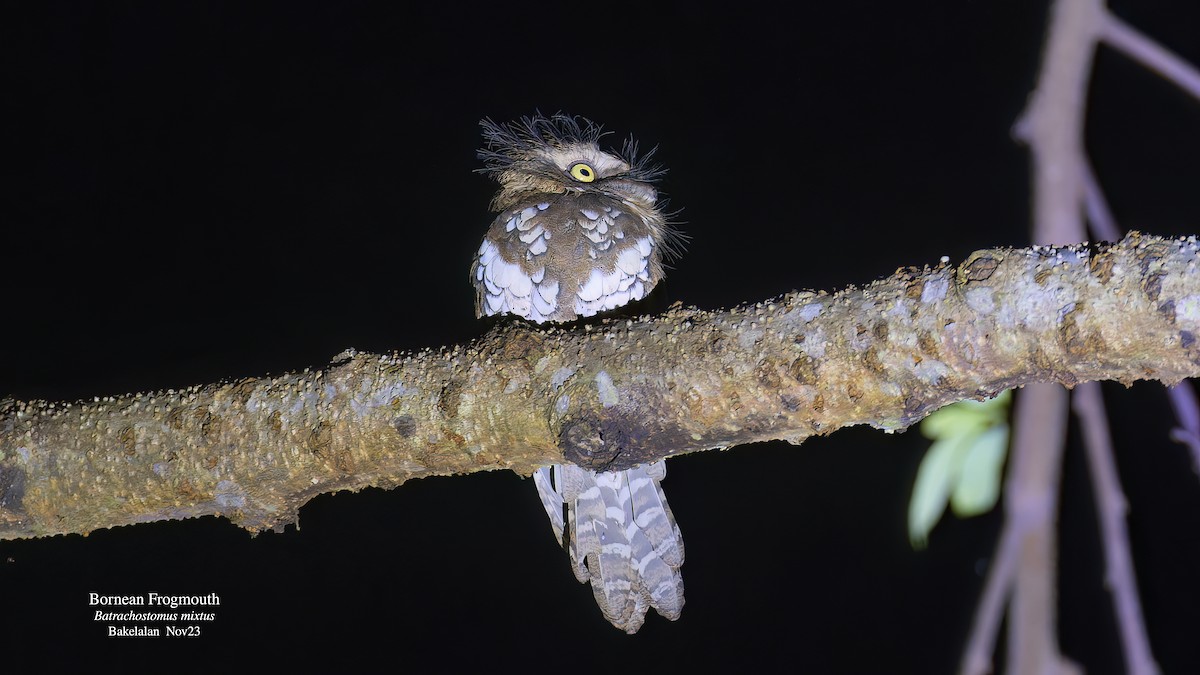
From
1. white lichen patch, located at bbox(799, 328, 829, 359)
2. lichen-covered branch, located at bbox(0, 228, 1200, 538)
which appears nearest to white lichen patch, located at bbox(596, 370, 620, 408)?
lichen-covered branch, located at bbox(0, 228, 1200, 538)

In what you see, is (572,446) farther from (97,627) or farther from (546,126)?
(97,627)

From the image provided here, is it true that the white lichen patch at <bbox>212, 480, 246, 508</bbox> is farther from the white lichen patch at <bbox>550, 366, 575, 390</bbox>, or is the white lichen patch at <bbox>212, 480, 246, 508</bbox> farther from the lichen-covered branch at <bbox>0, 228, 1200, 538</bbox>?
Answer: the white lichen patch at <bbox>550, 366, 575, 390</bbox>

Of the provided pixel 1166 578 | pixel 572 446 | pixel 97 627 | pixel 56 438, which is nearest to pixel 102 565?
pixel 97 627

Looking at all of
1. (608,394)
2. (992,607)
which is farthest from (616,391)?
(992,607)

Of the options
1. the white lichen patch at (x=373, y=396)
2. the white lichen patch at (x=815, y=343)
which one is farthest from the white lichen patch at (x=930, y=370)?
the white lichen patch at (x=373, y=396)

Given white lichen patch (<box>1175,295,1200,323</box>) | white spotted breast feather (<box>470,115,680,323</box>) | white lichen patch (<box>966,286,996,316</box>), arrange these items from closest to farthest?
1. white lichen patch (<box>1175,295,1200,323</box>)
2. white lichen patch (<box>966,286,996,316</box>)
3. white spotted breast feather (<box>470,115,680,323</box>)

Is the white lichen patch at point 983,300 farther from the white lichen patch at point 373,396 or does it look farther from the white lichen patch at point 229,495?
the white lichen patch at point 229,495

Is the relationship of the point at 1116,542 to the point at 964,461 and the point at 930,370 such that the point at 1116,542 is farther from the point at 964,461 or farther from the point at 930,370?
the point at 930,370
